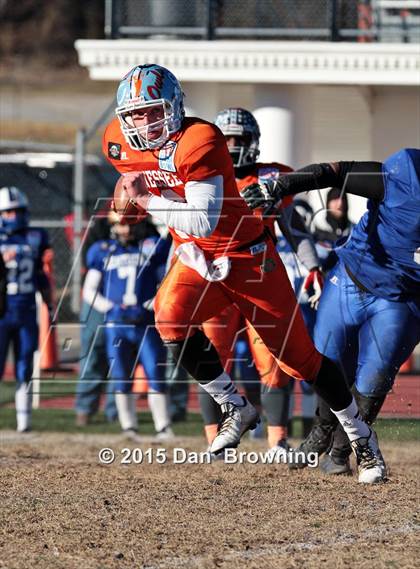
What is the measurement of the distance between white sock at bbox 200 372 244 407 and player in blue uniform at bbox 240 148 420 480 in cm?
54

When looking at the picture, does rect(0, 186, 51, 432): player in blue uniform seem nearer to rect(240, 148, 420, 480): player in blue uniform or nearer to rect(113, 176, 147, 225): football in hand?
rect(113, 176, 147, 225): football in hand

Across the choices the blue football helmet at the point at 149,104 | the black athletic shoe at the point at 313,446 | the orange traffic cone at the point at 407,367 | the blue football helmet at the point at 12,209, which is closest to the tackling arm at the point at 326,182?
the blue football helmet at the point at 149,104

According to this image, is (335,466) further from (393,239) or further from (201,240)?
(201,240)

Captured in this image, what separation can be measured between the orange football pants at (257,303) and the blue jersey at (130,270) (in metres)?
3.30

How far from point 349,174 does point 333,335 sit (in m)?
0.93

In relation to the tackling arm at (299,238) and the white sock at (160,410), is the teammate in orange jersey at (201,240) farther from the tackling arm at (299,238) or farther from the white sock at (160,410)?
the white sock at (160,410)

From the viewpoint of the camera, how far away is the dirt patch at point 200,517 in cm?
496

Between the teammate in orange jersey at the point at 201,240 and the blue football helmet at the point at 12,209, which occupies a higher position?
the teammate in orange jersey at the point at 201,240

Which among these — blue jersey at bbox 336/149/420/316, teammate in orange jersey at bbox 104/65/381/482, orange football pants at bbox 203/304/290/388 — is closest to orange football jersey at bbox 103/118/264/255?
teammate in orange jersey at bbox 104/65/381/482

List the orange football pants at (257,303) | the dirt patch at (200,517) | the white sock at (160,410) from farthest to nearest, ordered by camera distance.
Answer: the white sock at (160,410) < the orange football pants at (257,303) < the dirt patch at (200,517)

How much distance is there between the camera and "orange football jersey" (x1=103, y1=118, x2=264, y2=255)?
587 centimetres

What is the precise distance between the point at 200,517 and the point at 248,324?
1.83m

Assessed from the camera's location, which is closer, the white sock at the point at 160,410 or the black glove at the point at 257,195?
the black glove at the point at 257,195

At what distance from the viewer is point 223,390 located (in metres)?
6.53
